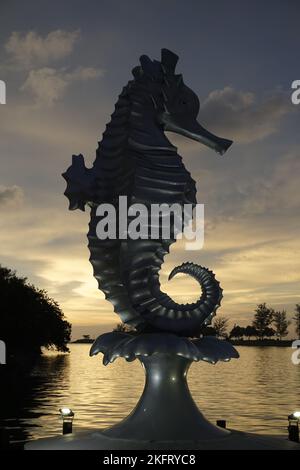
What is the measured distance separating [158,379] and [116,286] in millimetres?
1514

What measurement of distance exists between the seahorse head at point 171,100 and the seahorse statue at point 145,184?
0.05ft

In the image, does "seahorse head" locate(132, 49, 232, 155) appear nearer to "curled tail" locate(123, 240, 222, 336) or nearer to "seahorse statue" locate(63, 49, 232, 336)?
"seahorse statue" locate(63, 49, 232, 336)

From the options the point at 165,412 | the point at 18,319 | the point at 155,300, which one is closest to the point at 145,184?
the point at 155,300

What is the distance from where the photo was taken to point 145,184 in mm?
10359

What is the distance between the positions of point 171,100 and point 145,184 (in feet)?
5.08

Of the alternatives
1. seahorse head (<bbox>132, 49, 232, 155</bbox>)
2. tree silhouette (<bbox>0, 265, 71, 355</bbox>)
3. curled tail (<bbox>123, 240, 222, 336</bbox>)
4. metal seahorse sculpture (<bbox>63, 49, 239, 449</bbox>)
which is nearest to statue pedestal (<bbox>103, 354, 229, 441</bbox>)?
metal seahorse sculpture (<bbox>63, 49, 239, 449</bbox>)

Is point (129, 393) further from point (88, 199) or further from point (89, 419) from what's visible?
point (88, 199)

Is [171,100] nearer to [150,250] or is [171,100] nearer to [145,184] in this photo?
[145,184]

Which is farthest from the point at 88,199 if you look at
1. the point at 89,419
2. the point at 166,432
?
the point at 89,419

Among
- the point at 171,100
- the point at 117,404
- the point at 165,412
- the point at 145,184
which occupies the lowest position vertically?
the point at 117,404

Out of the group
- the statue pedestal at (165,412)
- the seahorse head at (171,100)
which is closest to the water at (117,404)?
the statue pedestal at (165,412)

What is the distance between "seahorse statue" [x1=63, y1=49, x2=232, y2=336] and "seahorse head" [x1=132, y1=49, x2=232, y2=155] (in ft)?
0.05

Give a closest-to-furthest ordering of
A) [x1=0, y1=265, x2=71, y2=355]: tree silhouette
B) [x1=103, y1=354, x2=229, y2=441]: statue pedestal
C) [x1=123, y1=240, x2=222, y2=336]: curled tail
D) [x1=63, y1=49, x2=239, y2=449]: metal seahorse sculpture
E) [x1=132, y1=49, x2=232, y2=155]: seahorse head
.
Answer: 1. [x1=103, y1=354, x2=229, y2=441]: statue pedestal
2. [x1=63, y1=49, x2=239, y2=449]: metal seahorse sculpture
3. [x1=123, y1=240, x2=222, y2=336]: curled tail
4. [x1=132, y1=49, x2=232, y2=155]: seahorse head
5. [x1=0, y1=265, x2=71, y2=355]: tree silhouette

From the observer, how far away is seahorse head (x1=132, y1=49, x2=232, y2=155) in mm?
10820
